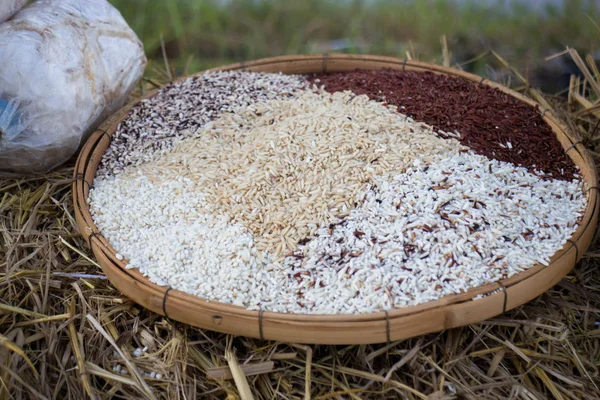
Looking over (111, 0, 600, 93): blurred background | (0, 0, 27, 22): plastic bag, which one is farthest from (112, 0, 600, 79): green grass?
(0, 0, 27, 22): plastic bag

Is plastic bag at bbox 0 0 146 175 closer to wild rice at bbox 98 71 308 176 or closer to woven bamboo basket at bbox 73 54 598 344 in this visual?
wild rice at bbox 98 71 308 176

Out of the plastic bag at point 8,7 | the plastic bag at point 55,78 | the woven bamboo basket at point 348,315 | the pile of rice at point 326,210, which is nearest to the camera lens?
the woven bamboo basket at point 348,315

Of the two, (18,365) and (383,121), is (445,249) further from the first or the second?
(18,365)

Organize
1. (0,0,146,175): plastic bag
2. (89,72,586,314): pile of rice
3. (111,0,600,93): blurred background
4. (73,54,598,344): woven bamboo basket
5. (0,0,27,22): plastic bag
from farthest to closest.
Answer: (111,0,600,93): blurred background, (0,0,27,22): plastic bag, (0,0,146,175): plastic bag, (89,72,586,314): pile of rice, (73,54,598,344): woven bamboo basket

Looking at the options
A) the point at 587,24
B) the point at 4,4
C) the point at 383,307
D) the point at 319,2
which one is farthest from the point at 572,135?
the point at 319,2

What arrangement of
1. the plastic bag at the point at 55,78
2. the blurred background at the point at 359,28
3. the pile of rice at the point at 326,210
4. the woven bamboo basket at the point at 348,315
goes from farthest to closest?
the blurred background at the point at 359,28
the plastic bag at the point at 55,78
the pile of rice at the point at 326,210
the woven bamboo basket at the point at 348,315

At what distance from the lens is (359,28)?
4.23m

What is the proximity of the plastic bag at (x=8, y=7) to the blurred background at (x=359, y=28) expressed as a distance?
1501 mm

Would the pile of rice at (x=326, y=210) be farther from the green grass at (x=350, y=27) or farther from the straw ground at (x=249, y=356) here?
the green grass at (x=350, y=27)

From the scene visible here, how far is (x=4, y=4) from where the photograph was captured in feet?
7.35

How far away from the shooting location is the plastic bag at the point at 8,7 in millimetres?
2238

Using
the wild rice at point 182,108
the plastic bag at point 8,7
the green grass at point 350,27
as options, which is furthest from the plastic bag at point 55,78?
the green grass at point 350,27

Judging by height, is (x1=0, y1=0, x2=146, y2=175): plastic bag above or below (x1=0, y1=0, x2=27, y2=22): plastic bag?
below

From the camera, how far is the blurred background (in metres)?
3.86
